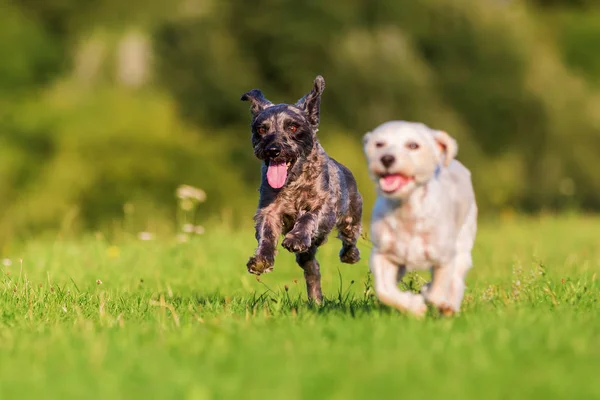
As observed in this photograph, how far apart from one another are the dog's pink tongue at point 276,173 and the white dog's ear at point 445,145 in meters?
1.70

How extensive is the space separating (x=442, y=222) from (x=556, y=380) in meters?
1.64

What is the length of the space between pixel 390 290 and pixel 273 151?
5.52 ft

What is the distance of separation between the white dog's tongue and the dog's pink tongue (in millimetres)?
1712

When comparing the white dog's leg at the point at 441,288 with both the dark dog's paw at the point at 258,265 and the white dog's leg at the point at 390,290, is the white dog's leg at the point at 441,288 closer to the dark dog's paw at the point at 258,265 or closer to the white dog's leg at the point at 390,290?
the white dog's leg at the point at 390,290

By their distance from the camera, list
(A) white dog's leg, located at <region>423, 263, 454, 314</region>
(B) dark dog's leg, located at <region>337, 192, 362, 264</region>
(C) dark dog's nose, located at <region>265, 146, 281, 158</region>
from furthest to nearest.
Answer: (B) dark dog's leg, located at <region>337, 192, 362, 264</region> → (C) dark dog's nose, located at <region>265, 146, 281, 158</region> → (A) white dog's leg, located at <region>423, 263, 454, 314</region>

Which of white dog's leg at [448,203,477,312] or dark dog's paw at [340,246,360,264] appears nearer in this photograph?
white dog's leg at [448,203,477,312]

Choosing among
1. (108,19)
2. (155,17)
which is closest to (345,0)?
(155,17)

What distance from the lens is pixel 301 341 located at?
5.08 m

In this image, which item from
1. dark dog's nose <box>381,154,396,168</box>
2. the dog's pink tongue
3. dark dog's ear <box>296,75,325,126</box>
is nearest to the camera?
dark dog's nose <box>381,154,396,168</box>

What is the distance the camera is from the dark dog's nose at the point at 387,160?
5316mm

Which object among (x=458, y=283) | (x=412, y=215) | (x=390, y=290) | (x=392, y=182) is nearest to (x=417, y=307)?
(x=390, y=290)

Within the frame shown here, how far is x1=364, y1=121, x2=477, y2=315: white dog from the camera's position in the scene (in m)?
5.41

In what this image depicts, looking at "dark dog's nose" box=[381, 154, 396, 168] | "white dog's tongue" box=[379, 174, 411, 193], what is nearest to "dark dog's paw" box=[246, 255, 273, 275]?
"white dog's tongue" box=[379, 174, 411, 193]

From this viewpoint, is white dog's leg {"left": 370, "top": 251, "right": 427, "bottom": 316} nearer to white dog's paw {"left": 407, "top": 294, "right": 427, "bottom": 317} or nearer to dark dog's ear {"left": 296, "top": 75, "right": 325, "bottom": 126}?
white dog's paw {"left": 407, "top": 294, "right": 427, "bottom": 317}
